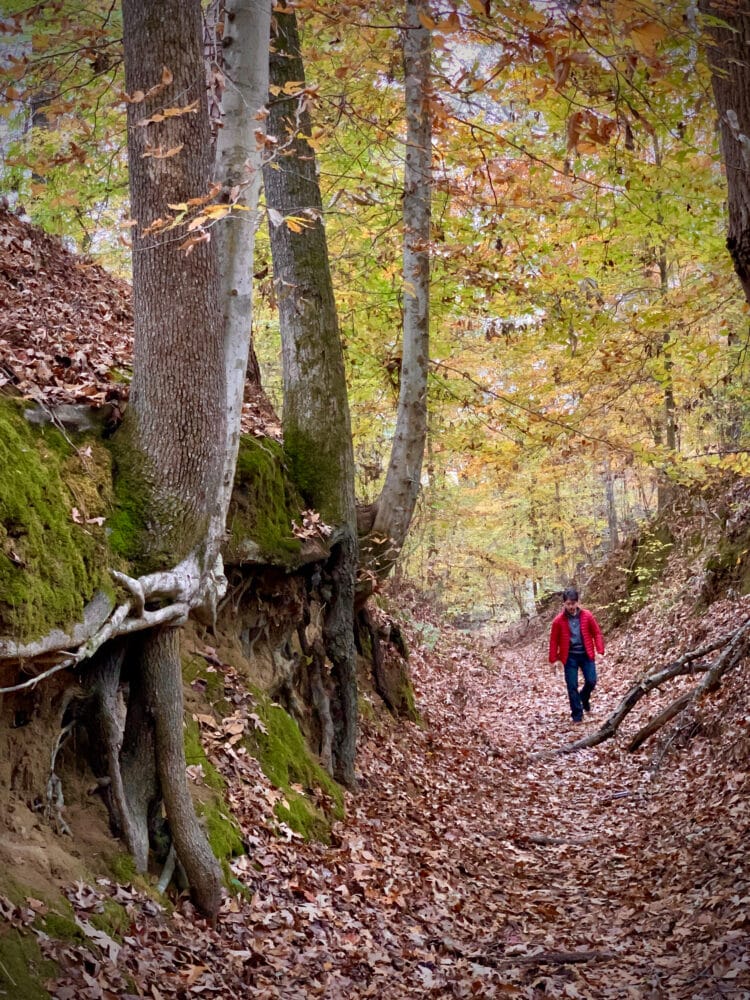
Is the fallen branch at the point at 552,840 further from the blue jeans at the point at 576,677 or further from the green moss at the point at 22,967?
the green moss at the point at 22,967

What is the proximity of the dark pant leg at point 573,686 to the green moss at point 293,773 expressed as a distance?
5989 mm

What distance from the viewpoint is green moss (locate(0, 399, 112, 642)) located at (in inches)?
155

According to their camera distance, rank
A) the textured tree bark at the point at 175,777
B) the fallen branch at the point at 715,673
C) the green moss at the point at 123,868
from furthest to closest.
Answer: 1. the fallen branch at the point at 715,673
2. the textured tree bark at the point at 175,777
3. the green moss at the point at 123,868

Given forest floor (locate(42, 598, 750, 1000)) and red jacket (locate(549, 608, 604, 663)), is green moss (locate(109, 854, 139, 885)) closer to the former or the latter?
forest floor (locate(42, 598, 750, 1000))

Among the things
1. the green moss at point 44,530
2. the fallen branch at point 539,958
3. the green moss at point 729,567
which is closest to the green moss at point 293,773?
the fallen branch at point 539,958

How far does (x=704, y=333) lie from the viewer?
37.4ft

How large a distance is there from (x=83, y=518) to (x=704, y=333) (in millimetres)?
9641

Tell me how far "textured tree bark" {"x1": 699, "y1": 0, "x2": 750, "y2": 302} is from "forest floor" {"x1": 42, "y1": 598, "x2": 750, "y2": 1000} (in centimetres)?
408

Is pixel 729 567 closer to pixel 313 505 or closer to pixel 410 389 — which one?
pixel 410 389

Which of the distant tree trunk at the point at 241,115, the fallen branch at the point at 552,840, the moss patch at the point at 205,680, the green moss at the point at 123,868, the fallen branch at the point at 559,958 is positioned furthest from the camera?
the fallen branch at the point at 552,840

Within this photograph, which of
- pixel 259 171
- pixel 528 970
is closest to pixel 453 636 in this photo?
pixel 528 970

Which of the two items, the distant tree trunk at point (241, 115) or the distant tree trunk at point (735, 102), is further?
the distant tree trunk at point (241, 115)

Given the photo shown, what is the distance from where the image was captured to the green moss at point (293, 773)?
21.0 feet

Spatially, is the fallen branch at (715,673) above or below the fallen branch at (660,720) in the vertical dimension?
above
